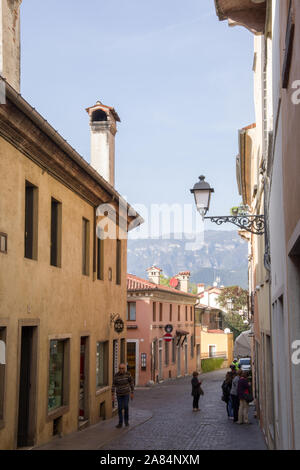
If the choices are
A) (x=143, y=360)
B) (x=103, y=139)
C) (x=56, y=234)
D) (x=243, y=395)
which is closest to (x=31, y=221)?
(x=56, y=234)

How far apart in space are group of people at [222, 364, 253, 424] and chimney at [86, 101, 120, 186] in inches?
319

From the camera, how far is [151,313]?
39688 mm

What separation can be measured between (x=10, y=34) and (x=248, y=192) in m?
12.7

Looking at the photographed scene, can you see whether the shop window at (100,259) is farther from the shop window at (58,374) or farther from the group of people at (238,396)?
the group of people at (238,396)

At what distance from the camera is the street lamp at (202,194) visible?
11336 mm

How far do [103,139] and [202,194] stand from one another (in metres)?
10.3

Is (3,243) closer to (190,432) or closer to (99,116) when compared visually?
(190,432)

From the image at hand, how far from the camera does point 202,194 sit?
11.4m

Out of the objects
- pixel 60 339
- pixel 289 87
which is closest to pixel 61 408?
pixel 60 339

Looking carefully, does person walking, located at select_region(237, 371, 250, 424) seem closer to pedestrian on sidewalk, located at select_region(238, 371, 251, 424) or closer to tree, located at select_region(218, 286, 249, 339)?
pedestrian on sidewalk, located at select_region(238, 371, 251, 424)

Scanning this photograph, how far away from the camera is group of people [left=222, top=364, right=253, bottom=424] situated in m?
16.0

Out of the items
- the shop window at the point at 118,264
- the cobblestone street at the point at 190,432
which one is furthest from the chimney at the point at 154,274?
the shop window at the point at 118,264

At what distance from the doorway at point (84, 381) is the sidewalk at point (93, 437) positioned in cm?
40

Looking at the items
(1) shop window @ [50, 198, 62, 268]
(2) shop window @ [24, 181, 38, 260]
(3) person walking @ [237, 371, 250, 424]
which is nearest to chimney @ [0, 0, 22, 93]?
(1) shop window @ [50, 198, 62, 268]
